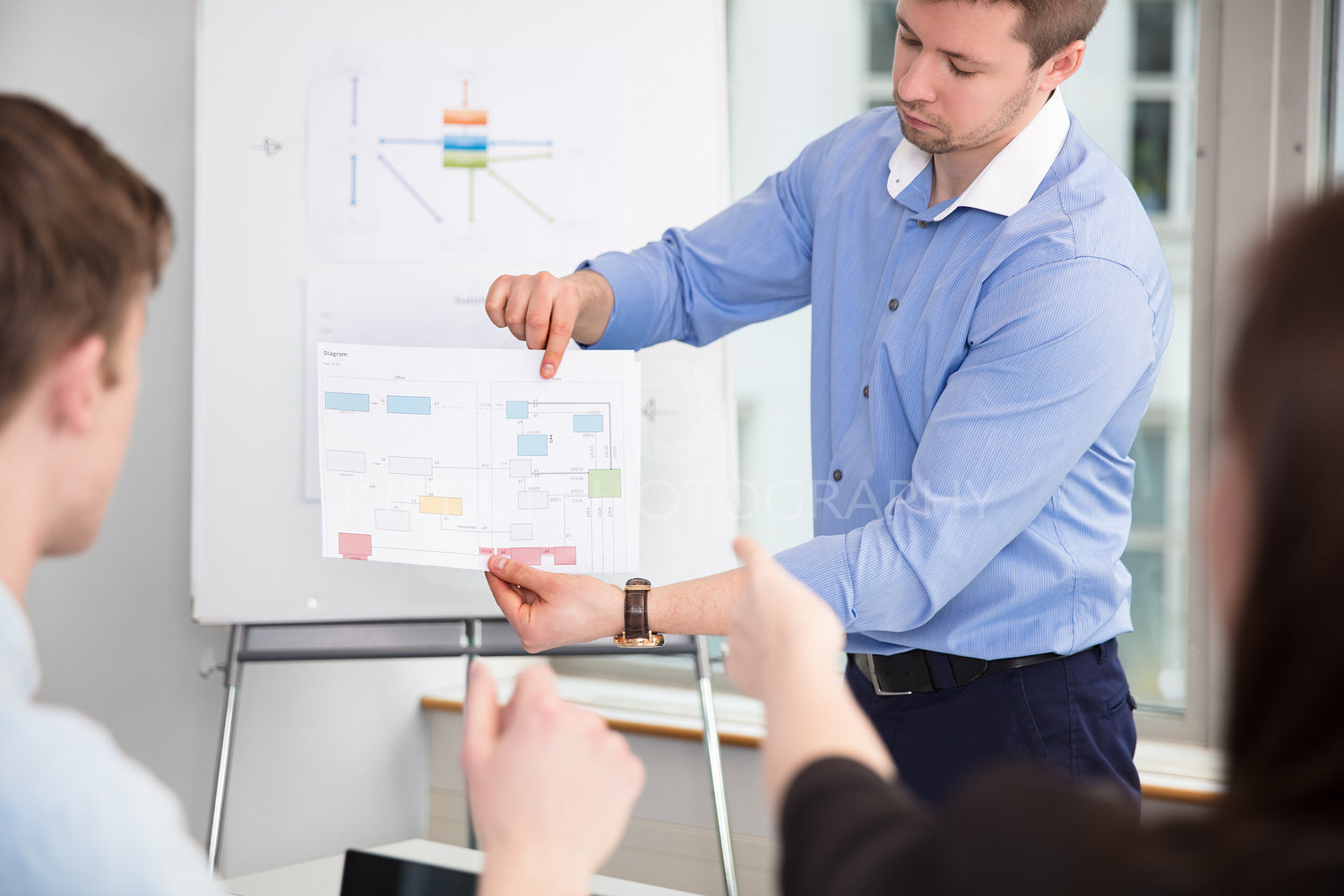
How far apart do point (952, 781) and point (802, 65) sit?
170cm

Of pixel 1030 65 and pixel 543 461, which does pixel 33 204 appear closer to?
pixel 543 461

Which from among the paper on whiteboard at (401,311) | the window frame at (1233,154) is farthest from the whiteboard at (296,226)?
the window frame at (1233,154)

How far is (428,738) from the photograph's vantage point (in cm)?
268

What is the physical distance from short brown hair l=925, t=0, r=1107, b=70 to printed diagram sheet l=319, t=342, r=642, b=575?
0.65 metres

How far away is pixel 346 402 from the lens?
149 cm

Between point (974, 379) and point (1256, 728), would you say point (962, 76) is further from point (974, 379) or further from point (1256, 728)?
point (1256, 728)

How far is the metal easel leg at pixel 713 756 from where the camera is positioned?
209cm

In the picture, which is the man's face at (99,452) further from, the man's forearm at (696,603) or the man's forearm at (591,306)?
the man's forearm at (591,306)

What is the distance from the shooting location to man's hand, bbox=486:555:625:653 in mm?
1375

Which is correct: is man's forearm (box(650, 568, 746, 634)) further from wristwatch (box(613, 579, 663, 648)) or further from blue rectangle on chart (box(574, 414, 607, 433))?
blue rectangle on chart (box(574, 414, 607, 433))

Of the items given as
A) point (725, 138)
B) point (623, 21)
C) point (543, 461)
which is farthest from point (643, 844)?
point (623, 21)

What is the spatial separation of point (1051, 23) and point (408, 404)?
3.14ft

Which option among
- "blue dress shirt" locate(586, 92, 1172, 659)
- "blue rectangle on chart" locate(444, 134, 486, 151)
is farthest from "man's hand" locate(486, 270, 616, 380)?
"blue rectangle on chart" locate(444, 134, 486, 151)

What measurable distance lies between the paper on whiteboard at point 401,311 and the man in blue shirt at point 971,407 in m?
0.46
